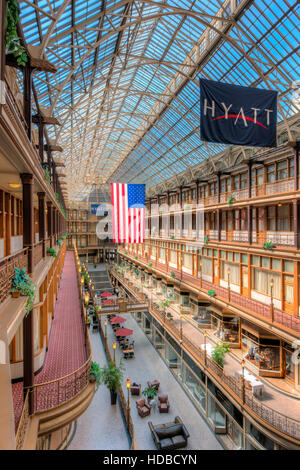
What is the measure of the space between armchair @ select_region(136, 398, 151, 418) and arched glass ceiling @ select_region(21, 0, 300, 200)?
63.4 ft

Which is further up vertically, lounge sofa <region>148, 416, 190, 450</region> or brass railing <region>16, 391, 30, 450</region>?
brass railing <region>16, 391, 30, 450</region>

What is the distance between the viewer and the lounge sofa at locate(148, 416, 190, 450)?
14047mm

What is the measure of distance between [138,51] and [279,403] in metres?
26.2

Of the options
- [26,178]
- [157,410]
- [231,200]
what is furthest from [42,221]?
[157,410]

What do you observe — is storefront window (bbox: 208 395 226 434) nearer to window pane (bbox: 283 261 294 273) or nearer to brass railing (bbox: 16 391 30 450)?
window pane (bbox: 283 261 294 273)

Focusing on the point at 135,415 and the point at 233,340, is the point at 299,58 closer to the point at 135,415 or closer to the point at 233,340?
the point at 233,340

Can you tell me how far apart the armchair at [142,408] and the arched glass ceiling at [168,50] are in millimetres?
19329

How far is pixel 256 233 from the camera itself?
1981 cm

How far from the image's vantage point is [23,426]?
6.40 metres

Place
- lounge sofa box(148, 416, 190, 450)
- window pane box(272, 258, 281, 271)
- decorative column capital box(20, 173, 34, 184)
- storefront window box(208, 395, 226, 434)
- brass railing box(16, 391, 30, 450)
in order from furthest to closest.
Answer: window pane box(272, 258, 281, 271), storefront window box(208, 395, 226, 434), lounge sofa box(148, 416, 190, 450), decorative column capital box(20, 173, 34, 184), brass railing box(16, 391, 30, 450)

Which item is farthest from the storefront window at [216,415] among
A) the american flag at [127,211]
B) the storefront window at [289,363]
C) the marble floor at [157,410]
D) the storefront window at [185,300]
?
the storefront window at [185,300]

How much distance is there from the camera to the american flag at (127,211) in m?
21.5

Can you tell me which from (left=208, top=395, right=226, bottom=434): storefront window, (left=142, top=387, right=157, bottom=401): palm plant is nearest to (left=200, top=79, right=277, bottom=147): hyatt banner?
(left=208, top=395, right=226, bottom=434): storefront window

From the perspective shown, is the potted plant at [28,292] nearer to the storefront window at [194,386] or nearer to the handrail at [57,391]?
the handrail at [57,391]
